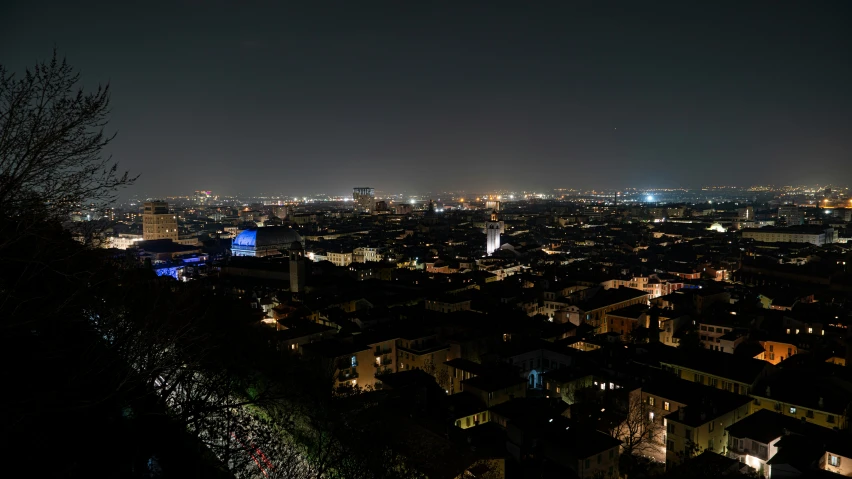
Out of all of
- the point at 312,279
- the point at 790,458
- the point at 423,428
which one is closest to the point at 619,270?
the point at 312,279

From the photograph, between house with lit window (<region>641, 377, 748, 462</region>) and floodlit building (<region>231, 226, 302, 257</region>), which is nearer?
house with lit window (<region>641, 377, 748, 462</region>)

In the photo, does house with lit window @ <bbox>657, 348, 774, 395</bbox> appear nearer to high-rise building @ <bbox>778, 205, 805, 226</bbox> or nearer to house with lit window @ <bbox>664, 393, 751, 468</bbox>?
house with lit window @ <bbox>664, 393, 751, 468</bbox>

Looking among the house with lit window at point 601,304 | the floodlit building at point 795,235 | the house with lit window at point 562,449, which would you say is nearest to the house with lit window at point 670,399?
the house with lit window at point 562,449

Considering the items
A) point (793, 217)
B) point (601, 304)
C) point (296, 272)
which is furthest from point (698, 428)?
point (793, 217)

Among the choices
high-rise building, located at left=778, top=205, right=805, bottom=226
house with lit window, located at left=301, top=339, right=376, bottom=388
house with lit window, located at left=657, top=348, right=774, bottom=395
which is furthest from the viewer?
high-rise building, located at left=778, top=205, right=805, bottom=226

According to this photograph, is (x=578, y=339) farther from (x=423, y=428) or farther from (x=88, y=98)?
(x=88, y=98)

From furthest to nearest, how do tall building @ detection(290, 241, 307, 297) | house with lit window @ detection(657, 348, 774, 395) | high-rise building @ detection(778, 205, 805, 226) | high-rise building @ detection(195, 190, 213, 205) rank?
high-rise building @ detection(195, 190, 213, 205) → high-rise building @ detection(778, 205, 805, 226) → tall building @ detection(290, 241, 307, 297) → house with lit window @ detection(657, 348, 774, 395)

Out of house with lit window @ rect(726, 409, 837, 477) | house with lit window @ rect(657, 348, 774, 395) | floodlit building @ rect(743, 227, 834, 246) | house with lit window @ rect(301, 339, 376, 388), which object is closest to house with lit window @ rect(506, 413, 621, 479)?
Answer: house with lit window @ rect(726, 409, 837, 477)

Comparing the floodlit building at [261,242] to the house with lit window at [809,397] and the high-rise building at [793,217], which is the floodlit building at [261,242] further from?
the high-rise building at [793,217]
